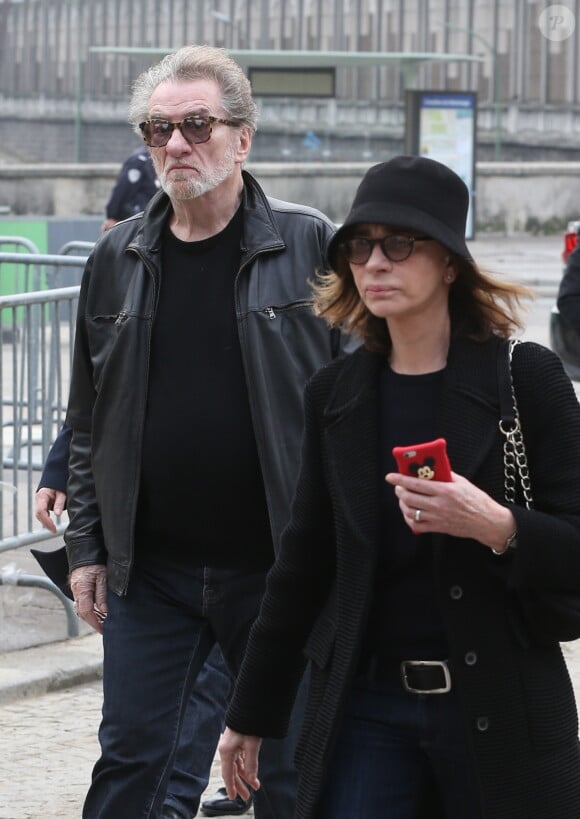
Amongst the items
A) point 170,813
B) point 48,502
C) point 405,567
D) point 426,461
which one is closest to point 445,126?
point 170,813

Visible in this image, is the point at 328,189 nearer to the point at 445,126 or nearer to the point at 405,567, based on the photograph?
the point at 445,126

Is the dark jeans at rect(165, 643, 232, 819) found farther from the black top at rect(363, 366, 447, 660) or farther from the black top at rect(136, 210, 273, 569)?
the black top at rect(363, 366, 447, 660)

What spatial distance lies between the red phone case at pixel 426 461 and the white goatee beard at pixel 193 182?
1.29 metres

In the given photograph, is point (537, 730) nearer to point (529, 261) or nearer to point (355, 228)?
point (355, 228)

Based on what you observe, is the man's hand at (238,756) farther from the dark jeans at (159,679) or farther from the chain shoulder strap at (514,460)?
the chain shoulder strap at (514,460)

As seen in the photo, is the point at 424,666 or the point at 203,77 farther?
the point at 203,77

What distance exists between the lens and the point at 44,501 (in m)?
3.99

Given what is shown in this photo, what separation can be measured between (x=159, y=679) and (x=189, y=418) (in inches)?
21.0

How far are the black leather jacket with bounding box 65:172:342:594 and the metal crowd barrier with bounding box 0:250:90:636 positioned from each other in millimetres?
2717

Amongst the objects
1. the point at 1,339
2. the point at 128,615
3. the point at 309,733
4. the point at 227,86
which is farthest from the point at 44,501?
the point at 1,339

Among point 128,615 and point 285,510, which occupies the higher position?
point 285,510

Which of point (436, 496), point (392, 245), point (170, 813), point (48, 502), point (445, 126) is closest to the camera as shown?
point (436, 496)

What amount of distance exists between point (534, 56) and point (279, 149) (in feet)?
34.8

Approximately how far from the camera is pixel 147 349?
11.7 feet
